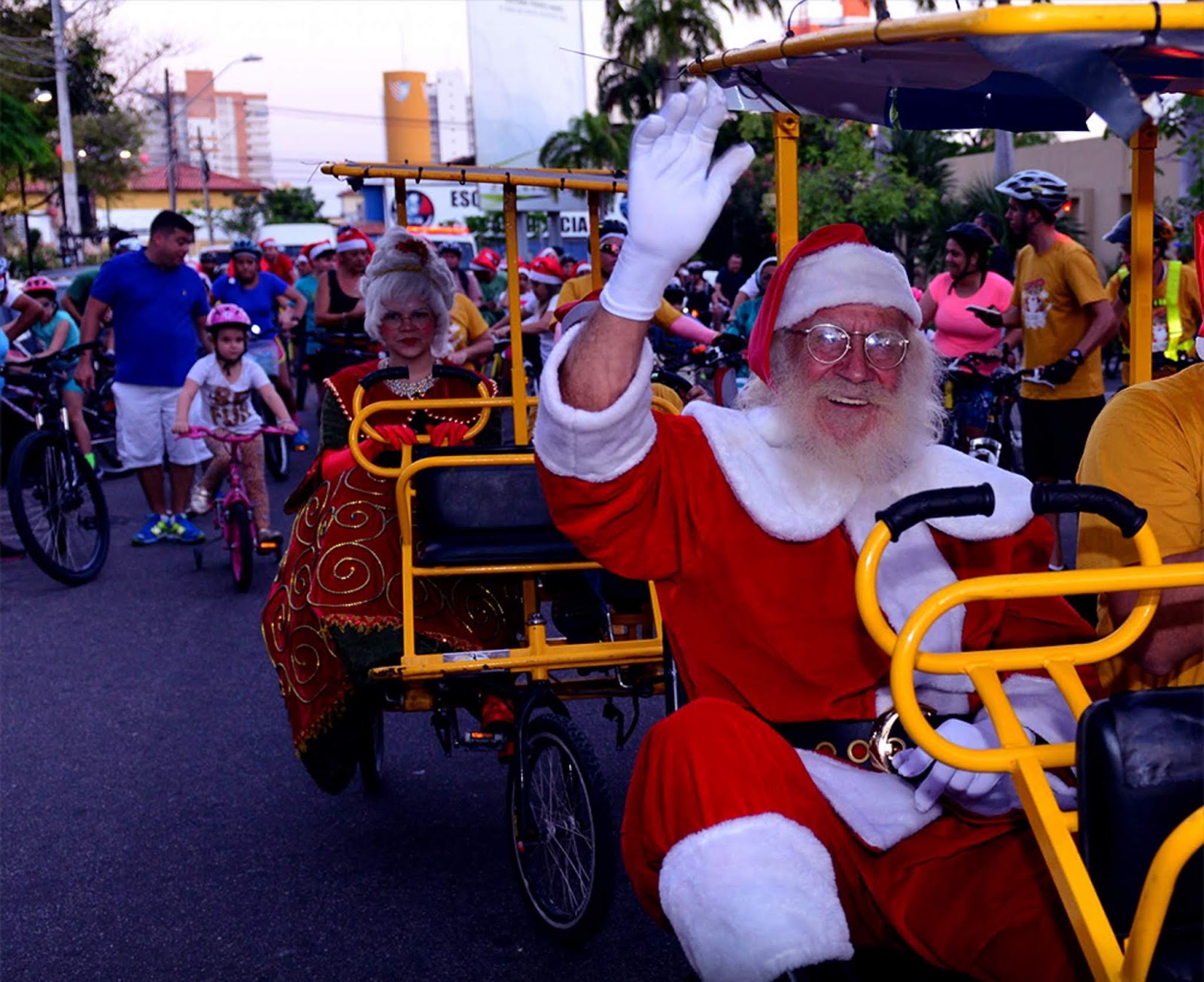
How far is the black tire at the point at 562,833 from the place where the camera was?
3.66 m

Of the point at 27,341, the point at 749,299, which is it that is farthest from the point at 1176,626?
the point at 27,341

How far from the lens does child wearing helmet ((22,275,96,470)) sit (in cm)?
1028

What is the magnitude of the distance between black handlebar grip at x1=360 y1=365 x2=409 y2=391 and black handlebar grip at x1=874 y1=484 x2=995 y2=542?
3.07m

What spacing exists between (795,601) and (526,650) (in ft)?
4.90

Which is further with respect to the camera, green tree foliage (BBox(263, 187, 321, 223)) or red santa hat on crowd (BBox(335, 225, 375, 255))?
green tree foliage (BBox(263, 187, 321, 223))

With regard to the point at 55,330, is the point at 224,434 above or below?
below

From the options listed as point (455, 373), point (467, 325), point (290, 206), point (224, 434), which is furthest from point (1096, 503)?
point (290, 206)

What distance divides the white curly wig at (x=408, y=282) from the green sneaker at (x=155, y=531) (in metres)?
4.49

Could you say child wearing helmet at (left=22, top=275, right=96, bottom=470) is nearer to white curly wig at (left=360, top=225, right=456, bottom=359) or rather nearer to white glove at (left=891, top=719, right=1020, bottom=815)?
white curly wig at (left=360, top=225, right=456, bottom=359)

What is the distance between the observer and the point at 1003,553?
288 cm

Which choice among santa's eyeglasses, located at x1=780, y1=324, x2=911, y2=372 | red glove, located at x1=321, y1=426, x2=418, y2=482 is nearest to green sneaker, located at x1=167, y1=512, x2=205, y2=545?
red glove, located at x1=321, y1=426, x2=418, y2=482

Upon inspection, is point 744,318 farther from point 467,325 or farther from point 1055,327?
point 1055,327

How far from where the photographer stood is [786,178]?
Result: 10.1 ft

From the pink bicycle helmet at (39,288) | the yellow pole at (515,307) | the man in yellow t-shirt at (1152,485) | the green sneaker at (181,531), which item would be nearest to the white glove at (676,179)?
the man in yellow t-shirt at (1152,485)
